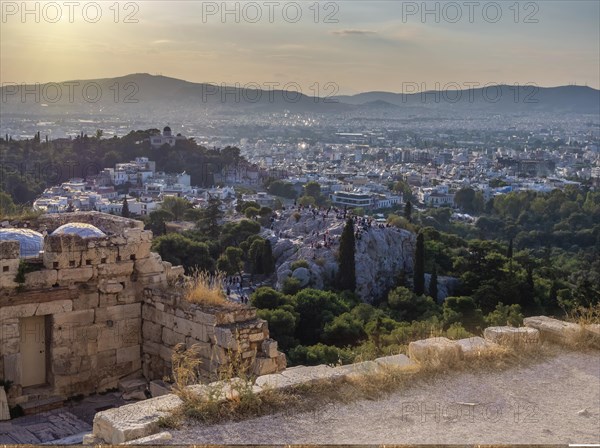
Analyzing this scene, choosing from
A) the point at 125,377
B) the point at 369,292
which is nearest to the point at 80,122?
the point at 369,292

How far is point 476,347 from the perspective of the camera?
21.8 feet

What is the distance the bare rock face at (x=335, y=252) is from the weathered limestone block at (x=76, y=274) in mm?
32659

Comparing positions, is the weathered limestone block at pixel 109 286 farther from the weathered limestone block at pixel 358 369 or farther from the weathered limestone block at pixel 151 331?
the weathered limestone block at pixel 358 369

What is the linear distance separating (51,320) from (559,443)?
5074 millimetres

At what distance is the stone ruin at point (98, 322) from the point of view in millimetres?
7164

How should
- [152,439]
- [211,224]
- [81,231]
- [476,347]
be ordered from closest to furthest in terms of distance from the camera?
[152,439] < [476,347] < [81,231] < [211,224]

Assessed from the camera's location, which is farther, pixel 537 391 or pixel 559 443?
pixel 537 391

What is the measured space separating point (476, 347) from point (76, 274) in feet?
13.4

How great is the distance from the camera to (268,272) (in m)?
45.6

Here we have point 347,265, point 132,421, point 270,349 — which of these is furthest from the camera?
point 347,265

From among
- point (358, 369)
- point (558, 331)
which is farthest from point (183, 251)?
point (358, 369)

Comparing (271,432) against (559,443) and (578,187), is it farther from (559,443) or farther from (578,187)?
(578,187)

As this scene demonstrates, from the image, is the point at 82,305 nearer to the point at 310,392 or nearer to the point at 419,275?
the point at 310,392

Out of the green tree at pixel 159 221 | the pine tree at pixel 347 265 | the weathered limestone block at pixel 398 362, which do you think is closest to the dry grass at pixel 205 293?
the weathered limestone block at pixel 398 362
